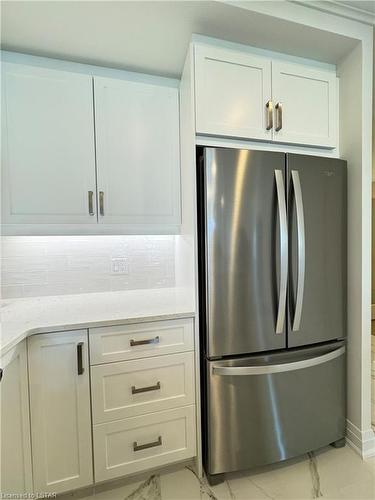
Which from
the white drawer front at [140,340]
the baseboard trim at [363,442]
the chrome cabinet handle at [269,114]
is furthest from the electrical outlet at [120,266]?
the baseboard trim at [363,442]

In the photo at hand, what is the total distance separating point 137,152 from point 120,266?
2.67ft

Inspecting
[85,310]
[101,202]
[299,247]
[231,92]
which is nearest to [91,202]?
[101,202]

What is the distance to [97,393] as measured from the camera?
123 cm

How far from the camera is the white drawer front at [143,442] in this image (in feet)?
4.10

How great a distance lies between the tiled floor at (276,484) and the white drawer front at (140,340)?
0.72 m

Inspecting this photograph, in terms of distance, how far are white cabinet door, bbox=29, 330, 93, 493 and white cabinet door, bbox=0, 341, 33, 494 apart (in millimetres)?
31

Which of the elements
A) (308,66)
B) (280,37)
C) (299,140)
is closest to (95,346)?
(299,140)

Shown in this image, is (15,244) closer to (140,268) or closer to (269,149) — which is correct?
(140,268)

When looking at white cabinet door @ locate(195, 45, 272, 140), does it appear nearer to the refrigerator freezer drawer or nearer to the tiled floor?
the refrigerator freezer drawer

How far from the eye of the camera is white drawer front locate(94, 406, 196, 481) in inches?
49.2

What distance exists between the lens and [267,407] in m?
1.34

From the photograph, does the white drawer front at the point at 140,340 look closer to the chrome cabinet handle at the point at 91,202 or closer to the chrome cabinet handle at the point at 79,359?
the chrome cabinet handle at the point at 79,359

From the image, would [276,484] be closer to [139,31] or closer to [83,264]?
[83,264]

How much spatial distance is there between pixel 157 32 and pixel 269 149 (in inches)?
33.5
